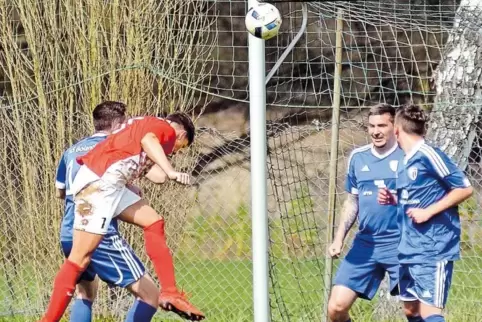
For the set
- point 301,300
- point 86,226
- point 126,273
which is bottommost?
point 301,300

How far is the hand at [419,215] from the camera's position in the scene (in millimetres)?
6359

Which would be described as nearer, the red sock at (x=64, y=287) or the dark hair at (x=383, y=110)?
the red sock at (x=64, y=287)

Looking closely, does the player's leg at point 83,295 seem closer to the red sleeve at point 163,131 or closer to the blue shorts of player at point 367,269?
the red sleeve at point 163,131

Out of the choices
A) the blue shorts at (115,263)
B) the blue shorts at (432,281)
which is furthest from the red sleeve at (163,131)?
the blue shorts at (432,281)

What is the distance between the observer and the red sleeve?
6570 millimetres

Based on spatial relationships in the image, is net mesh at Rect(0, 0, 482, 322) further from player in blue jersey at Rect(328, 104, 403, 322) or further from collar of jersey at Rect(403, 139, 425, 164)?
collar of jersey at Rect(403, 139, 425, 164)

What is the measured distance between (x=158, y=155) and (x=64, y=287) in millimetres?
1070

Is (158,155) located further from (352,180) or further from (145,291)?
(352,180)

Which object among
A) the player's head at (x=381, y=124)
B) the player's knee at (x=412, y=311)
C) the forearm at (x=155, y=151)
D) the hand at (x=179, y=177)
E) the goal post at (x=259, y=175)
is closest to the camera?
the hand at (x=179, y=177)

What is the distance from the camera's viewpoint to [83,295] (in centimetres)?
727

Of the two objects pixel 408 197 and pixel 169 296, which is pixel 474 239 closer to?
pixel 408 197

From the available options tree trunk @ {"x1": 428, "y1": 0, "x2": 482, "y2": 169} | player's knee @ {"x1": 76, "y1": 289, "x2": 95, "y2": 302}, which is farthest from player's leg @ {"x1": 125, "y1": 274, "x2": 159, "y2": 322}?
tree trunk @ {"x1": 428, "y1": 0, "x2": 482, "y2": 169}

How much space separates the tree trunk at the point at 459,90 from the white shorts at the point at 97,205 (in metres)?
3.35

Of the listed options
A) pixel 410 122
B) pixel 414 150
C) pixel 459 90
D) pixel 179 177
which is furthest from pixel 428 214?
pixel 459 90
